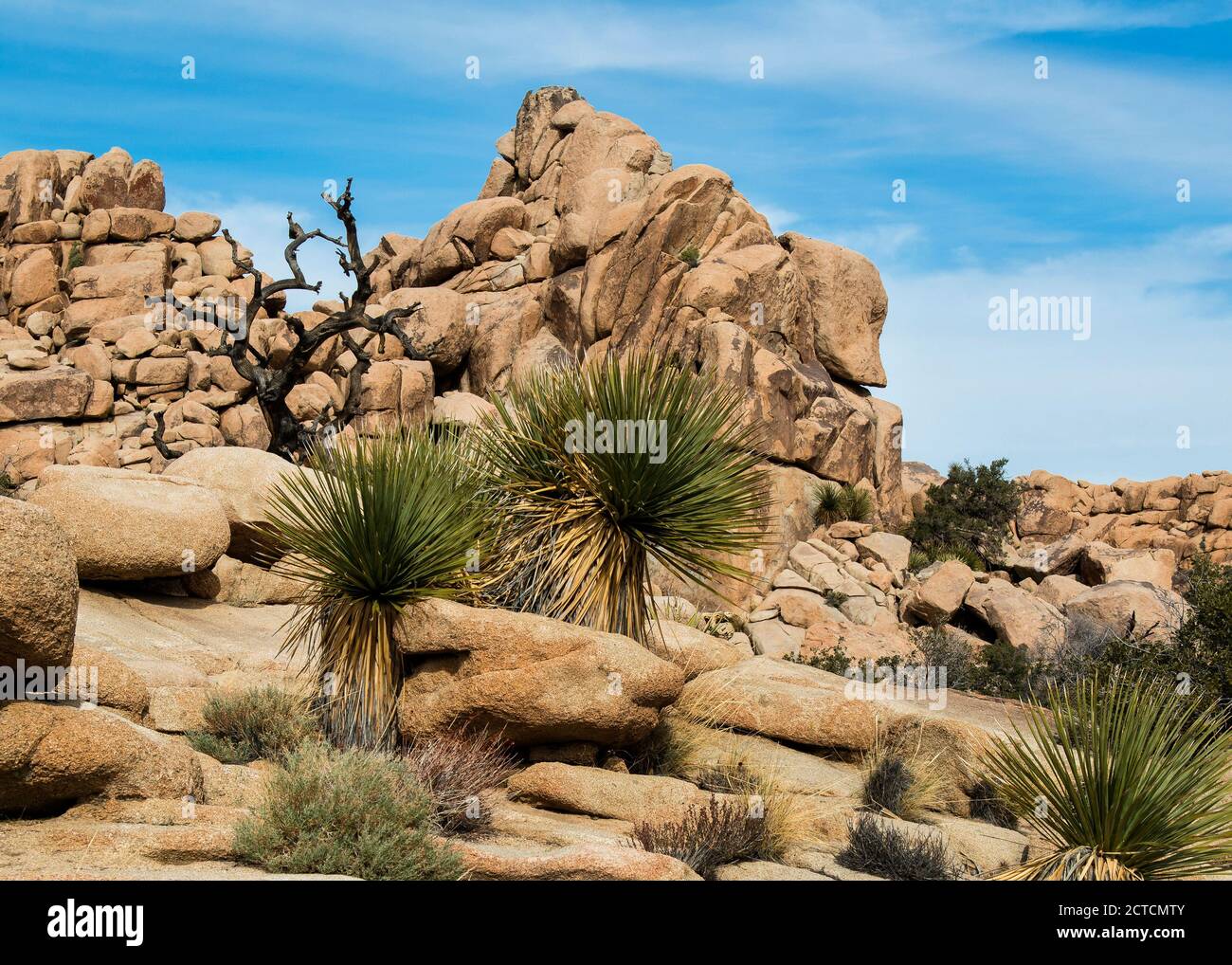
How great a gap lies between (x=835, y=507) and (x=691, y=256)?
874 centimetres

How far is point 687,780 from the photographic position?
10875 mm

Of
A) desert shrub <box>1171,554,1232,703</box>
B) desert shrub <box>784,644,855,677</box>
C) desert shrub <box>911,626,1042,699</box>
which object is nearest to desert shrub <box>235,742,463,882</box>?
desert shrub <box>1171,554,1232,703</box>

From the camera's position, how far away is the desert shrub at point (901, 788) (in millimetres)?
10703

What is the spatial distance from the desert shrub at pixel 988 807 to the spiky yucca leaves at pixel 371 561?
570 cm

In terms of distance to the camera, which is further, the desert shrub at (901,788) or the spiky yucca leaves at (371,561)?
the desert shrub at (901,788)

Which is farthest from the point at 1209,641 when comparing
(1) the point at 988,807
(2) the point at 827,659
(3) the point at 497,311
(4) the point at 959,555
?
(3) the point at 497,311

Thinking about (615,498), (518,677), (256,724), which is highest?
(615,498)

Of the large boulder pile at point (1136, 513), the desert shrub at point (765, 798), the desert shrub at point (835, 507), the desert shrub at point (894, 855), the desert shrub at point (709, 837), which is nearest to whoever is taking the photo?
the desert shrub at point (709, 837)

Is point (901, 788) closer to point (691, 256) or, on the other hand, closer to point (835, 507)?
point (835, 507)

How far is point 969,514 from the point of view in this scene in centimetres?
3516

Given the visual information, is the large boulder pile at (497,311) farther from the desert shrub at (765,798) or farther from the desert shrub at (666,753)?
the desert shrub at (765,798)

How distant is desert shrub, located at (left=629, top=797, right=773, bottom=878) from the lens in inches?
328

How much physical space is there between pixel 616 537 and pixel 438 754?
2970 millimetres

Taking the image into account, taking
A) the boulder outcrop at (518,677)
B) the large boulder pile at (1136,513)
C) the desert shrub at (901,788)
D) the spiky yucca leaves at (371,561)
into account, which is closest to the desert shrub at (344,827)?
the boulder outcrop at (518,677)
